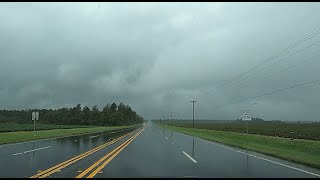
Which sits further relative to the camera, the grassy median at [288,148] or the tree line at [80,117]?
Result: the tree line at [80,117]

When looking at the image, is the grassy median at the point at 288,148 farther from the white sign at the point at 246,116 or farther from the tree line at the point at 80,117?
the tree line at the point at 80,117

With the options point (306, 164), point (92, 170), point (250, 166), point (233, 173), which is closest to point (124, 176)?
point (92, 170)

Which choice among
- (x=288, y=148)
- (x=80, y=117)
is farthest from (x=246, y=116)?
(x=80, y=117)

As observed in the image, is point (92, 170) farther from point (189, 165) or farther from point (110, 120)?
point (110, 120)

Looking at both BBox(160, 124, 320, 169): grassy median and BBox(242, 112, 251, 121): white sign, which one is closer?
BBox(160, 124, 320, 169): grassy median

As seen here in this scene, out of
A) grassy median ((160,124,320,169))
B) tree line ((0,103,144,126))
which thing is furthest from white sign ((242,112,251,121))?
tree line ((0,103,144,126))

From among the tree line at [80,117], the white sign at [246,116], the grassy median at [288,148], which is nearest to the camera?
the grassy median at [288,148]

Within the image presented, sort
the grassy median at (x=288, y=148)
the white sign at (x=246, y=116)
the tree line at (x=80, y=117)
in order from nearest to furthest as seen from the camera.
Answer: the grassy median at (x=288, y=148)
the white sign at (x=246, y=116)
the tree line at (x=80, y=117)

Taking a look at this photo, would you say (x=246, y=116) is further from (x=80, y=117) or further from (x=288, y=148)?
(x=80, y=117)

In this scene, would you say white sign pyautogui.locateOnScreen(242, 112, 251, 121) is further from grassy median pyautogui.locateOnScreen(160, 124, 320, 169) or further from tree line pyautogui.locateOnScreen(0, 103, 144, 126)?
tree line pyautogui.locateOnScreen(0, 103, 144, 126)

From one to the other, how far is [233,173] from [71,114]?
181m

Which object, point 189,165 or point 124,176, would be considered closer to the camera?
point 124,176

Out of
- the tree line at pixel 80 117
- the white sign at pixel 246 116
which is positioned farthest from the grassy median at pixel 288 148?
the tree line at pixel 80 117

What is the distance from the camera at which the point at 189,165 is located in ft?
52.5
